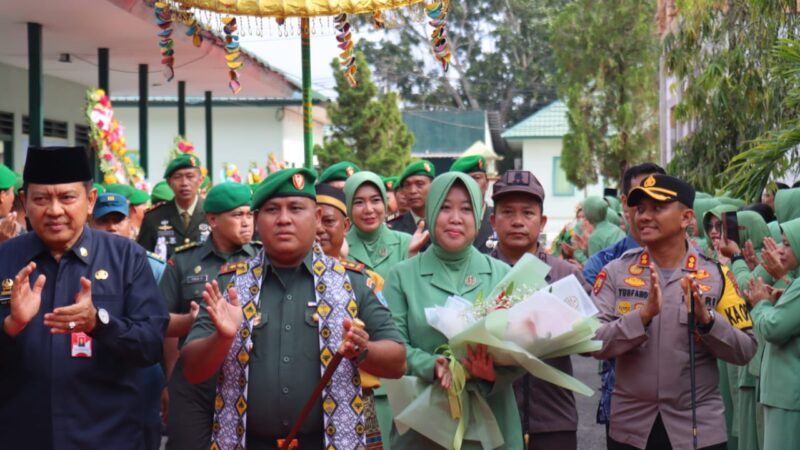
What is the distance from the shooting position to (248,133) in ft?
134

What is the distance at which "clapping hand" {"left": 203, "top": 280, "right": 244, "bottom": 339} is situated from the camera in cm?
457

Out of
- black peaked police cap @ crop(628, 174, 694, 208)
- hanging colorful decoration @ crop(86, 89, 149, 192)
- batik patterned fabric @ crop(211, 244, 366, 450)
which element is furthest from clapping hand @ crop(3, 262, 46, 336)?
hanging colorful decoration @ crop(86, 89, 149, 192)

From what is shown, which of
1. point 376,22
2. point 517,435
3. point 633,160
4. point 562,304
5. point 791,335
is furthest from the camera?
point 633,160

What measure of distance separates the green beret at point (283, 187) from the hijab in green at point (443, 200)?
109 cm

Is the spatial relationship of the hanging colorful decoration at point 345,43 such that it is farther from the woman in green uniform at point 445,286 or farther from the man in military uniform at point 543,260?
the woman in green uniform at point 445,286

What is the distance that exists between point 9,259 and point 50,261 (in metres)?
0.16

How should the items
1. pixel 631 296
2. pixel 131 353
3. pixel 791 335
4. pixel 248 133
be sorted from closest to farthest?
1. pixel 131 353
2. pixel 631 296
3. pixel 791 335
4. pixel 248 133

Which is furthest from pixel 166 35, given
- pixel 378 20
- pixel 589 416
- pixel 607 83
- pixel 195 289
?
pixel 607 83

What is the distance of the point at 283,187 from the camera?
5.00 metres

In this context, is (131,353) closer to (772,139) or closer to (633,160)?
(772,139)

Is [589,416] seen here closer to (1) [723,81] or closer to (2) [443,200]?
(1) [723,81]

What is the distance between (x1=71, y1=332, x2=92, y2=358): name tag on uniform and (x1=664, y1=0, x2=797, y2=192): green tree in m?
8.80

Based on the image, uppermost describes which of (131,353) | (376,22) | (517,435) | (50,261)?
(376,22)

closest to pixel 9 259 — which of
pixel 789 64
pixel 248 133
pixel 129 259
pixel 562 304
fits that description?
pixel 129 259
